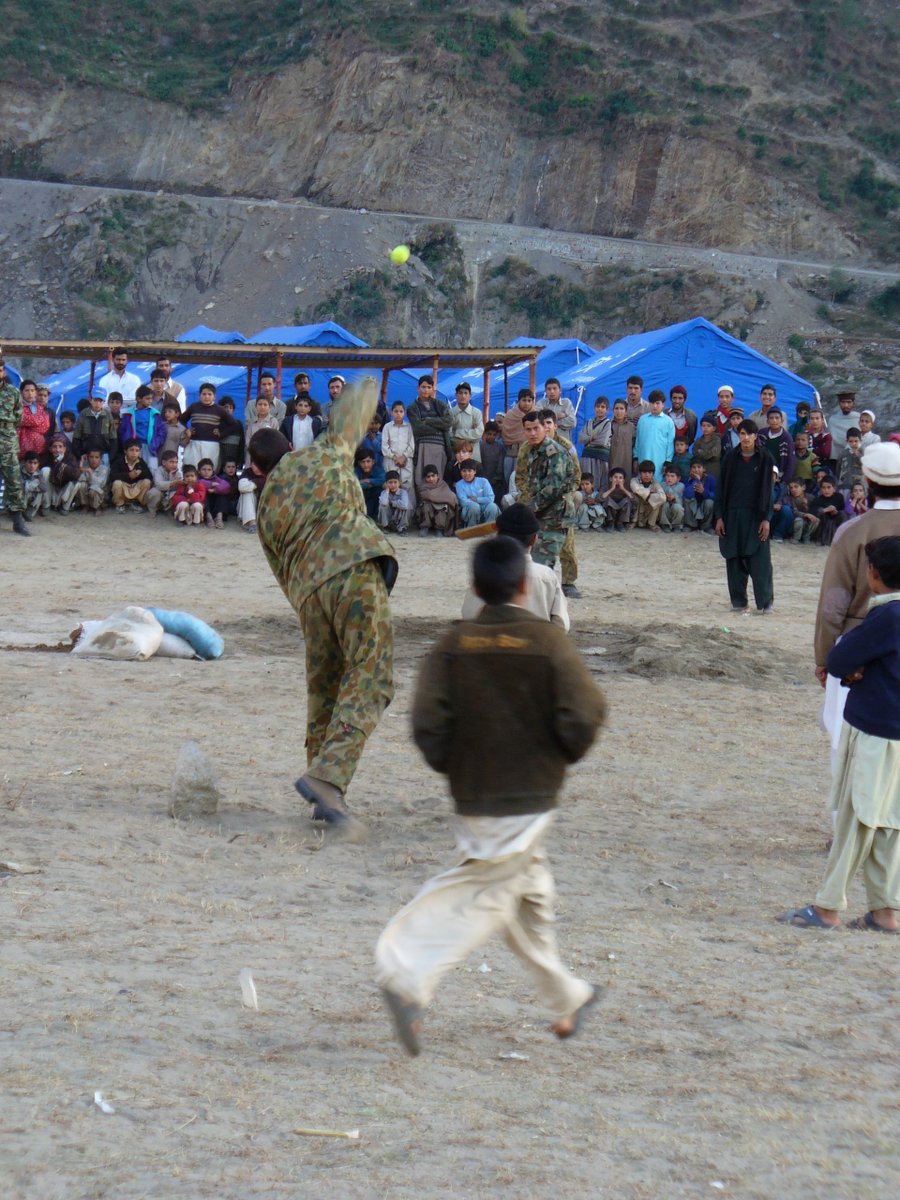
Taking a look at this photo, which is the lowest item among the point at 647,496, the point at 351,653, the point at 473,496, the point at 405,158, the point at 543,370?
the point at 473,496

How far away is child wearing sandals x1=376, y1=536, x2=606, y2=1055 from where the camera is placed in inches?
143

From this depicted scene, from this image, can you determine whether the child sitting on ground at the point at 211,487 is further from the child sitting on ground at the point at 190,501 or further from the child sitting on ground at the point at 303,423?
the child sitting on ground at the point at 303,423

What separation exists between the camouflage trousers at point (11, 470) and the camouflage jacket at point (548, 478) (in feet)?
22.4

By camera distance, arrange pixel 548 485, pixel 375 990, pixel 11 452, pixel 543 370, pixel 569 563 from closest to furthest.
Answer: pixel 375 990 < pixel 548 485 < pixel 569 563 < pixel 11 452 < pixel 543 370

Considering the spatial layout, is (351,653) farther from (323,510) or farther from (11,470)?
(11,470)

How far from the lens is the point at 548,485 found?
1149 centimetres

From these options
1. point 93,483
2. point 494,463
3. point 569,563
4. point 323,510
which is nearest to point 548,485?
point 569,563

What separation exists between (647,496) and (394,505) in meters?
3.39

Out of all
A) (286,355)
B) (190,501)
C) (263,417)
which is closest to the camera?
(190,501)

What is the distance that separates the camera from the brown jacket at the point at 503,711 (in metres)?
3.64

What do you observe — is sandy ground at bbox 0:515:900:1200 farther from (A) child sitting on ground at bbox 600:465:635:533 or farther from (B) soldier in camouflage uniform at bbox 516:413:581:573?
(A) child sitting on ground at bbox 600:465:635:533

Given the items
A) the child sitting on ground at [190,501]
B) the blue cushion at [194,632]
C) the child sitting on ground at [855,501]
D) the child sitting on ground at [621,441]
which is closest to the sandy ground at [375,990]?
the blue cushion at [194,632]

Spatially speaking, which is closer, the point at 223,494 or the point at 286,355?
the point at 223,494

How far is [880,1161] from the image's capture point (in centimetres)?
331
